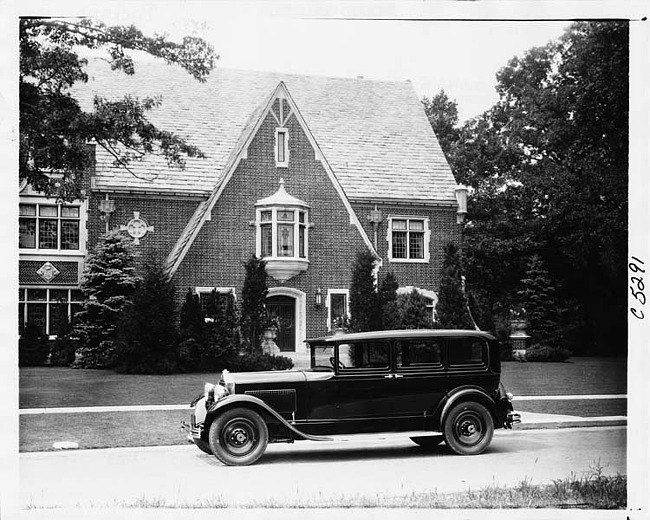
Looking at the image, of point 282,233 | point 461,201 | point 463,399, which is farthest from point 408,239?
point 463,399

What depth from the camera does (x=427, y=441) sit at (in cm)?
874

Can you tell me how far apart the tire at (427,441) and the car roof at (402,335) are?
3.62 feet

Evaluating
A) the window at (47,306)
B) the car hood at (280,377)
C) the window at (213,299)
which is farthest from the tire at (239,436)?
the window at (47,306)

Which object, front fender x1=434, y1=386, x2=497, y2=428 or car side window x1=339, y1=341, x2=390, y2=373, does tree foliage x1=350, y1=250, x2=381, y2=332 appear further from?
front fender x1=434, y1=386, x2=497, y2=428

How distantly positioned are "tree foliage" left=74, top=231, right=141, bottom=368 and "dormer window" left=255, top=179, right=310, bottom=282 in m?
1.53

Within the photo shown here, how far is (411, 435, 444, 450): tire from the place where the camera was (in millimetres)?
8593

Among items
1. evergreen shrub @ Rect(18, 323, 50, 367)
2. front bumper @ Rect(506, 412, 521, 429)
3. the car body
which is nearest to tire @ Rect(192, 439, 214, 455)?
the car body

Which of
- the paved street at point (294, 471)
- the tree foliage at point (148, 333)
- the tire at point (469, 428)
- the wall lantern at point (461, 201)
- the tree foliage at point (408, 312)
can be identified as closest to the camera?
the paved street at point (294, 471)

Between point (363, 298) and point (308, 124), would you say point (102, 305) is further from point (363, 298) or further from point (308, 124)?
point (308, 124)

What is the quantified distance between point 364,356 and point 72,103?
4.12 metres

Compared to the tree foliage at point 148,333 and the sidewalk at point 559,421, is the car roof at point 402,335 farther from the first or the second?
the tree foliage at point 148,333

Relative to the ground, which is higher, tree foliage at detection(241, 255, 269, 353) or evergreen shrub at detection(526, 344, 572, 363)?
tree foliage at detection(241, 255, 269, 353)

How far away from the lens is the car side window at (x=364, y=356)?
834 centimetres

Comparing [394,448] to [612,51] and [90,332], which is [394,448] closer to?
[90,332]
